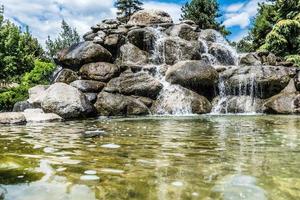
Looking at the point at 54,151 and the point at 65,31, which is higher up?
the point at 65,31

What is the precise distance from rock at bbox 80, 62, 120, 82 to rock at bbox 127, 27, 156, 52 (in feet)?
16.1

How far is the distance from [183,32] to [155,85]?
9327 mm

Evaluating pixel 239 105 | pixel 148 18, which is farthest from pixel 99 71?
pixel 148 18

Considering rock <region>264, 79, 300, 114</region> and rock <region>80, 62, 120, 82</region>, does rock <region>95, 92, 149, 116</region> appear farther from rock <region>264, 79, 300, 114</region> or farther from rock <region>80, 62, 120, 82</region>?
rock <region>264, 79, 300, 114</region>

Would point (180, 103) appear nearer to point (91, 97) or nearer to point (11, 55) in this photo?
point (91, 97)

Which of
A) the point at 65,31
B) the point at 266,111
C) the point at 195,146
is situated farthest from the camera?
the point at 65,31

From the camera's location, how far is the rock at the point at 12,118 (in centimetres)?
1259

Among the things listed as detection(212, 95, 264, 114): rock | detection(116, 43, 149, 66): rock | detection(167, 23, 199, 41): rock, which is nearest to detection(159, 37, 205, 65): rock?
detection(116, 43, 149, 66): rock

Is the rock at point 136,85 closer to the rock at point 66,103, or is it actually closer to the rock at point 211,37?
the rock at point 66,103

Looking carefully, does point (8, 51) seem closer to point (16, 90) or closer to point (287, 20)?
point (16, 90)

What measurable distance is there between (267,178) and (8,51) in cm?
3284

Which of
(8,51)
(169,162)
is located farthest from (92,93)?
(8,51)

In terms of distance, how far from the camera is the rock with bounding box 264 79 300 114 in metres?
18.1

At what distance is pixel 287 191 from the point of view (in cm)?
350
